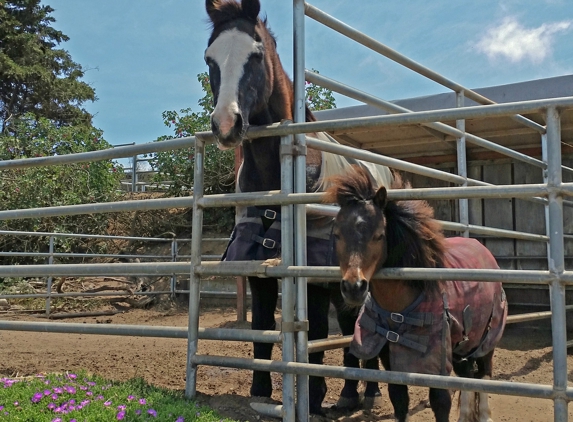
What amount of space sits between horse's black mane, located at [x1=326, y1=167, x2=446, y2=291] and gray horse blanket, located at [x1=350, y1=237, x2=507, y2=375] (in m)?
0.16

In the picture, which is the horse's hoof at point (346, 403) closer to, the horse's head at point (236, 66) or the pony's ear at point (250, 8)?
the horse's head at point (236, 66)

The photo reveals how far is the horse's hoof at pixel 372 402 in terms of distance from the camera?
3.68 meters

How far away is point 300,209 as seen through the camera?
2777 mm

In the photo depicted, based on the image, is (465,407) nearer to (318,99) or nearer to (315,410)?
Answer: (315,410)

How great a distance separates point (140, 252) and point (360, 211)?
29.4 feet

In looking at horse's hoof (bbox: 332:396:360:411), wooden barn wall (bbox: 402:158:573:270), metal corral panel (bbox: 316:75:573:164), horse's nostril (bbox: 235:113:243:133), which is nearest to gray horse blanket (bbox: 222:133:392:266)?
horse's nostril (bbox: 235:113:243:133)

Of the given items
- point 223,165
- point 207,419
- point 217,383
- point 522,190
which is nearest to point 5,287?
point 223,165

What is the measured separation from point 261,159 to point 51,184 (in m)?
9.00

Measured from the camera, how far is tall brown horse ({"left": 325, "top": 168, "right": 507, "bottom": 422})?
2.53m

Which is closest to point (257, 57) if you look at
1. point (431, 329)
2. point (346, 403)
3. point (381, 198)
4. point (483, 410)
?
point (381, 198)

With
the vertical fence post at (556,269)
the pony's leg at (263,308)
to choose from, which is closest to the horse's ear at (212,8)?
the pony's leg at (263,308)

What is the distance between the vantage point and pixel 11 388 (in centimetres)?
296

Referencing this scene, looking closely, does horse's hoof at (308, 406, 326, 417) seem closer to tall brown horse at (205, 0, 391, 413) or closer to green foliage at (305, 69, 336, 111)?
tall brown horse at (205, 0, 391, 413)

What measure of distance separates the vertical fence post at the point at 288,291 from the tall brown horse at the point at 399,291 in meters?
0.24
